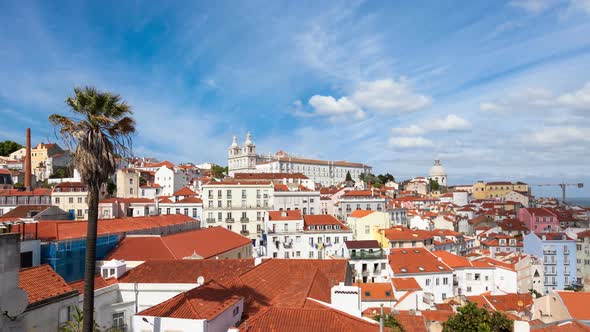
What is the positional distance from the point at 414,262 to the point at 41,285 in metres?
37.8

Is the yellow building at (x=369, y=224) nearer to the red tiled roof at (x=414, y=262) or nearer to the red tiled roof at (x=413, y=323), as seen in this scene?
the red tiled roof at (x=414, y=262)

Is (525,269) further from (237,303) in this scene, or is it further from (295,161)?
(295,161)

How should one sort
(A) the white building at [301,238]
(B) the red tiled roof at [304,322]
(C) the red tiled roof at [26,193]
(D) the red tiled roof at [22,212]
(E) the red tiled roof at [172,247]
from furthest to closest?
(C) the red tiled roof at [26,193], (A) the white building at [301,238], (D) the red tiled roof at [22,212], (E) the red tiled roof at [172,247], (B) the red tiled roof at [304,322]

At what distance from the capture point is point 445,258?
4869cm

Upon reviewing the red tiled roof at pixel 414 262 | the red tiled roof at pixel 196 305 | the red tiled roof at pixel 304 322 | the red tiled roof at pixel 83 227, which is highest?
the red tiled roof at pixel 83 227

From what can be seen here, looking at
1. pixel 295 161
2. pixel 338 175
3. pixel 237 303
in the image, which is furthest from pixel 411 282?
pixel 338 175

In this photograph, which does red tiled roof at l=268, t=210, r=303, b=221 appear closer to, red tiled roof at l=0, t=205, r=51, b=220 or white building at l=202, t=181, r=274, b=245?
white building at l=202, t=181, r=274, b=245

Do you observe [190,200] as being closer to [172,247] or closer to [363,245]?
[363,245]

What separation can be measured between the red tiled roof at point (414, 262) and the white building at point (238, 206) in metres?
21.7

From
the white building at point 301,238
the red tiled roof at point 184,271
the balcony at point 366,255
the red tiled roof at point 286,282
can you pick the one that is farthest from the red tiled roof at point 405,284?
the red tiled roof at point 184,271

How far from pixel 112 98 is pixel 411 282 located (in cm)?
3555

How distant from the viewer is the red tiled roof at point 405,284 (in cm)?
3891

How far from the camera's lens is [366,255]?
149ft

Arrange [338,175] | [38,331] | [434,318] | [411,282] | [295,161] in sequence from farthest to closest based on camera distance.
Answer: [338,175] < [295,161] < [411,282] < [434,318] < [38,331]
